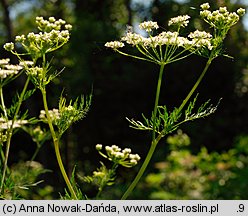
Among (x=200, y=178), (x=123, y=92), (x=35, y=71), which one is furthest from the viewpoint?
(x=123, y=92)

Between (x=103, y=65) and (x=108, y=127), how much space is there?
4.18 feet

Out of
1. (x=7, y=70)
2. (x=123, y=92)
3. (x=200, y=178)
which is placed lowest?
(x=123, y=92)

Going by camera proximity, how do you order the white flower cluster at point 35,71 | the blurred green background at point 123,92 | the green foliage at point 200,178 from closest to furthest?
the white flower cluster at point 35,71, the green foliage at point 200,178, the blurred green background at point 123,92

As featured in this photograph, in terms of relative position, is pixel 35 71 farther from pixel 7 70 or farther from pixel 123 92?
pixel 123 92

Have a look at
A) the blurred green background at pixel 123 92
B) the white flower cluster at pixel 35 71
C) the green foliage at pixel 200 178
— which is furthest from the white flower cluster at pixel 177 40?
the blurred green background at pixel 123 92

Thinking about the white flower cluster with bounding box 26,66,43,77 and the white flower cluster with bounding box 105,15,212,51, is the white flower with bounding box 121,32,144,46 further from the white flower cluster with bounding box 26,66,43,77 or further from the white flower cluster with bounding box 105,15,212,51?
the white flower cluster with bounding box 26,66,43,77

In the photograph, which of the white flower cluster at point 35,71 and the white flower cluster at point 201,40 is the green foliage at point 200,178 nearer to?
the white flower cluster at point 201,40

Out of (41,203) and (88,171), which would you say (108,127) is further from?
(41,203)

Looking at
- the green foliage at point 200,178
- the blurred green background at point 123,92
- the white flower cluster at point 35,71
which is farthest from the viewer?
the blurred green background at point 123,92

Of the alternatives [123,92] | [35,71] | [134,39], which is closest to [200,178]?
[134,39]

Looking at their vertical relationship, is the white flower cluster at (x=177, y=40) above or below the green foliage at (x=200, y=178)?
above

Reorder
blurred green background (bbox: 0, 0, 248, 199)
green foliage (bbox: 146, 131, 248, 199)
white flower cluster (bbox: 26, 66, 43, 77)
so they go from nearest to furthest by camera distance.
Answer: white flower cluster (bbox: 26, 66, 43, 77) < green foliage (bbox: 146, 131, 248, 199) < blurred green background (bbox: 0, 0, 248, 199)

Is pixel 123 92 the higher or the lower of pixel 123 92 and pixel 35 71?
the lower

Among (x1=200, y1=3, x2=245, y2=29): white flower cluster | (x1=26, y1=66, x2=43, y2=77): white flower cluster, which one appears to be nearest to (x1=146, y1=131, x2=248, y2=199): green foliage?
(x1=200, y1=3, x2=245, y2=29): white flower cluster
